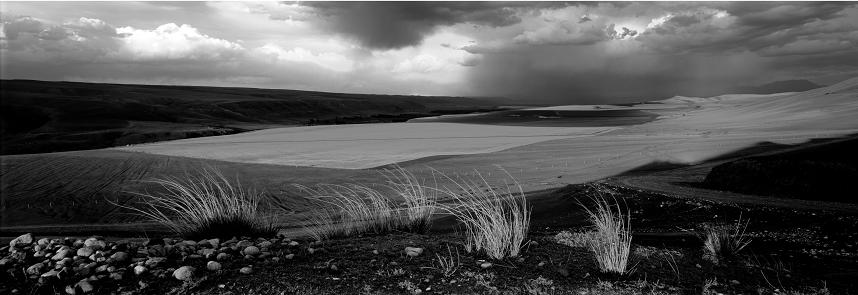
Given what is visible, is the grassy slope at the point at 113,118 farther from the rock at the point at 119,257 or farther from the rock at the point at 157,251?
the rock at the point at 119,257

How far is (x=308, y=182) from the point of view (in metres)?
17.2

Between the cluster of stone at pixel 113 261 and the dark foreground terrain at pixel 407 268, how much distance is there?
10mm

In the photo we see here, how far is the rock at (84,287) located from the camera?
4.84 m

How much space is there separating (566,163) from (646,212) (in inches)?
401

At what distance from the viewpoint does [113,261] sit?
5.32 meters

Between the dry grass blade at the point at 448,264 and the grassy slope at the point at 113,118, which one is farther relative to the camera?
the grassy slope at the point at 113,118

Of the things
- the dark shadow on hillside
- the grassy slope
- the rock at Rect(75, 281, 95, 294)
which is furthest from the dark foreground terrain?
the grassy slope

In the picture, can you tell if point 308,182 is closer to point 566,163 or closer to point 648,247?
point 566,163

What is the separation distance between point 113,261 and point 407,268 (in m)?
2.77

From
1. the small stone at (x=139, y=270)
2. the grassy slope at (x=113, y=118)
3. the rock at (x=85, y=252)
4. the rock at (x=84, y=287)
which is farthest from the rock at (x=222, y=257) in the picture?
the grassy slope at (x=113, y=118)

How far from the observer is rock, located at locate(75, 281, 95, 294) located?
4836mm

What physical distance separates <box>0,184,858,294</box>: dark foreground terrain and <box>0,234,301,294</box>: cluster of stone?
0.01 meters

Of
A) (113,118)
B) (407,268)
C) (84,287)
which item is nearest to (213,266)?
(84,287)

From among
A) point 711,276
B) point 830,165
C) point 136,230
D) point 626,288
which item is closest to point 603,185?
point 830,165
